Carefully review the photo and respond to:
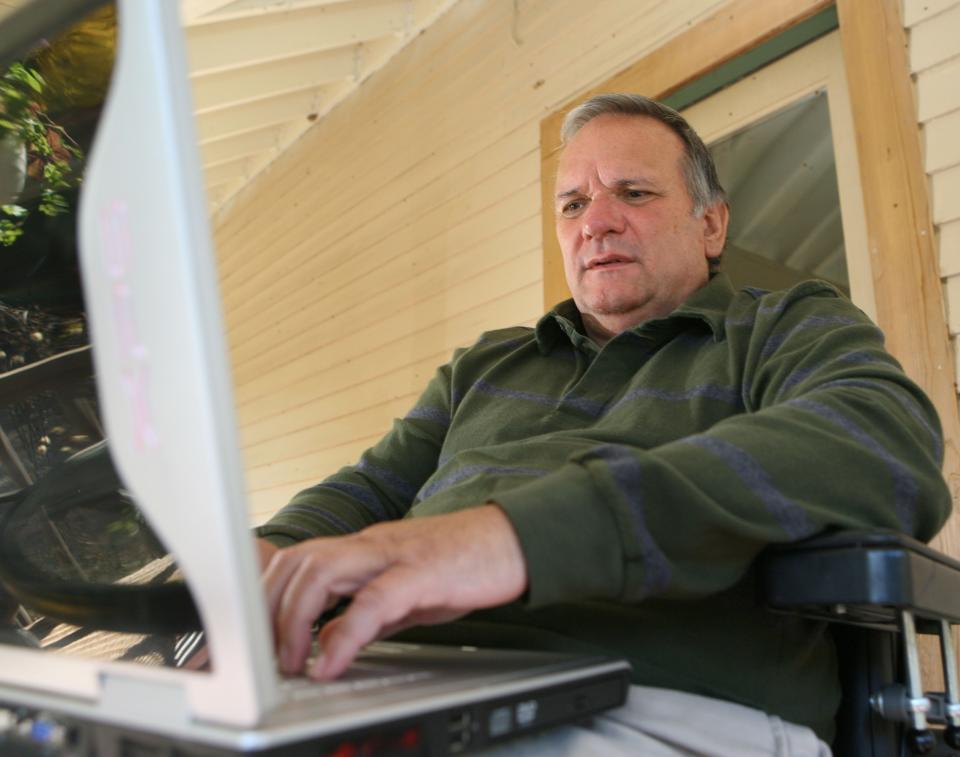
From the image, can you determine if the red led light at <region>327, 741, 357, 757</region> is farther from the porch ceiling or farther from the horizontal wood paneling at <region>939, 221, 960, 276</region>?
the porch ceiling

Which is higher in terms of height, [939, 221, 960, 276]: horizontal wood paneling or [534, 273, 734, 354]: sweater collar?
[939, 221, 960, 276]: horizontal wood paneling

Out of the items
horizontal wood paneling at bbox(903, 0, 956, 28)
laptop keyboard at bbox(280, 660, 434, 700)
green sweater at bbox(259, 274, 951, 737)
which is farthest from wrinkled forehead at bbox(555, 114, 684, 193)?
laptop keyboard at bbox(280, 660, 434, 700)

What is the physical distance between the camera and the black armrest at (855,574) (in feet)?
2.02

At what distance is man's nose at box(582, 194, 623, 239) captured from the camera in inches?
57.2

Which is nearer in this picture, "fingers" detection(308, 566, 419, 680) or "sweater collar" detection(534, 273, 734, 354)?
"fingers" detection(308, 566, 419, 680)

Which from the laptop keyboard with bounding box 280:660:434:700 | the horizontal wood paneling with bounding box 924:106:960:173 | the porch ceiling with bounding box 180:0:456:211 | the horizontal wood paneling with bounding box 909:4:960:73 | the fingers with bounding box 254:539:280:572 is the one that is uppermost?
the porch ceiling with bounding box 180:0:456:211

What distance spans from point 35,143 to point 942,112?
5.32ft

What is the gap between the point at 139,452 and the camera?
0.45m

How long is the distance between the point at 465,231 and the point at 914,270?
1777mm

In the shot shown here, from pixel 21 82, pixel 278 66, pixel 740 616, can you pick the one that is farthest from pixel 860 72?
pixel 278 66

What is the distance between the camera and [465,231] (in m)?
3.17

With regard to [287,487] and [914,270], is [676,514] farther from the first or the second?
[287,487]

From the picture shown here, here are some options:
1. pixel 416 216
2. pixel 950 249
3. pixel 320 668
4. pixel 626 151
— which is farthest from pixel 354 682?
pixel 416 216

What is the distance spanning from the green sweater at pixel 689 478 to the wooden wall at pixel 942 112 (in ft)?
1.84
